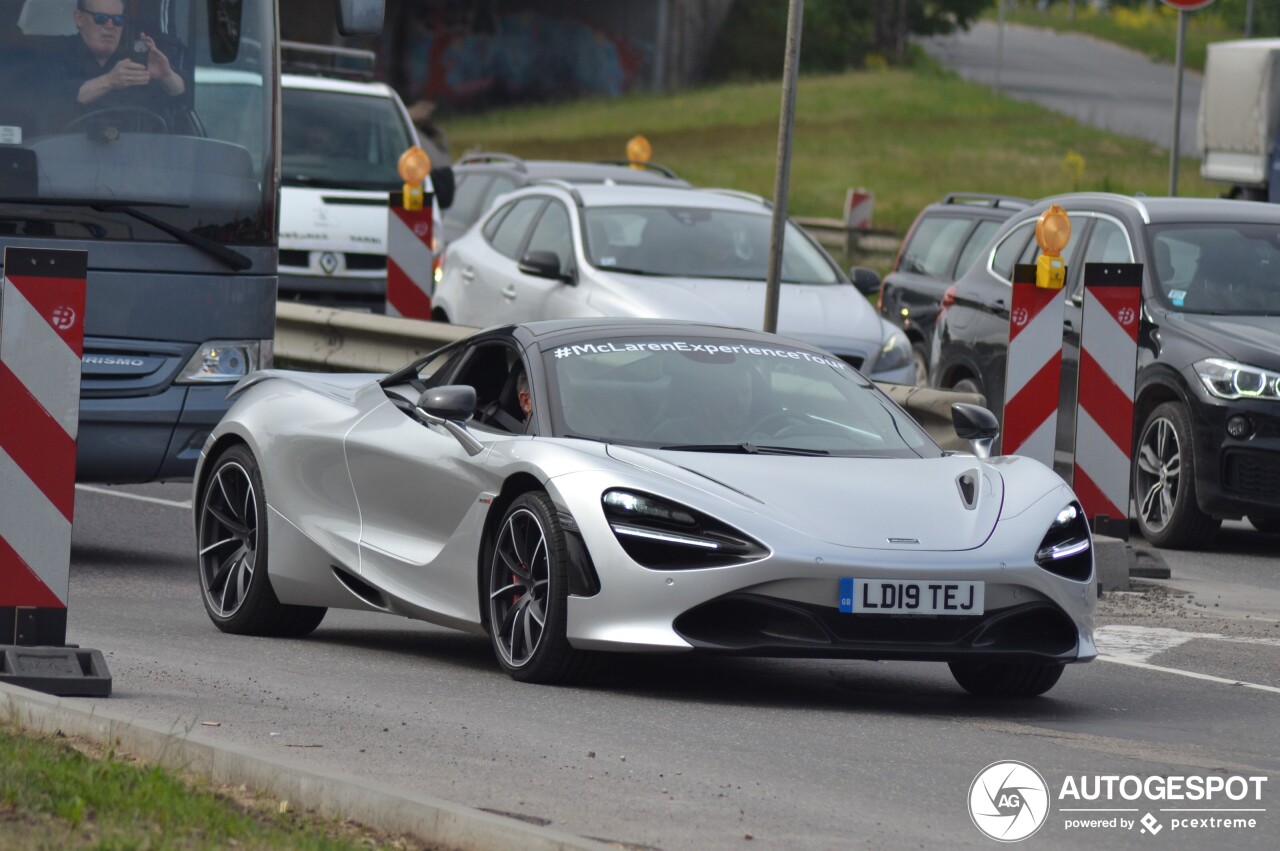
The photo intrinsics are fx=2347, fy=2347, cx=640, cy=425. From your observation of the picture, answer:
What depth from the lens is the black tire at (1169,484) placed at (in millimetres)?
12227

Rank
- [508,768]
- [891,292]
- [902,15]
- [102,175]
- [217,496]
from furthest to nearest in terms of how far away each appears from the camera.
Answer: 1. [902,15]
2. [891,292]
3. [102,175]
4. [217,496]
5. [508,768]

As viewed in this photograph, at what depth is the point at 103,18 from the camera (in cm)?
1080

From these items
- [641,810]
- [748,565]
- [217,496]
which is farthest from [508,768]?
[217,496]

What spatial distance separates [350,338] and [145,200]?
21.4ft

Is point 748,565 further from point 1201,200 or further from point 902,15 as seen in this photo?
point 902,15

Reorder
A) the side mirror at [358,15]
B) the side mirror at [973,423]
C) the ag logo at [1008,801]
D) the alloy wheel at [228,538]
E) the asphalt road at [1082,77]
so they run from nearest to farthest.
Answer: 1. the ag logo at [1008,801]
2. the side mirror at [973,423]
3. the alloy wheel at [228,538]
4. the side mirror at [358,15]
5. the asphalt road at [1082,77]

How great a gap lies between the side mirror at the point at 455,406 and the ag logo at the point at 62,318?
129 cm

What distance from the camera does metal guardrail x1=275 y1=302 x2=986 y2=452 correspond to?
16250 millimetres

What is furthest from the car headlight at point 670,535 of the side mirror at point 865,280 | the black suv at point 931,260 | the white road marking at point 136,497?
the black suv at point 931,260

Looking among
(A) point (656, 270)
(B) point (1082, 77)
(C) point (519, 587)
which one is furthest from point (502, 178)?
(B) point (1082, 77)

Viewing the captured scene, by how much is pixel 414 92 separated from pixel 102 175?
52.5 metres

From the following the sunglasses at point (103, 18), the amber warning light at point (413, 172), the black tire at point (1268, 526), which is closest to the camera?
the sunglasses at point (103, 18)

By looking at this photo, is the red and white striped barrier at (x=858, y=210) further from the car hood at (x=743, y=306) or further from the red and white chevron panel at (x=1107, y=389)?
the red and white chevron panel at (x=1107, y=389)

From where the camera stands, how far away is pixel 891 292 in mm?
19359
